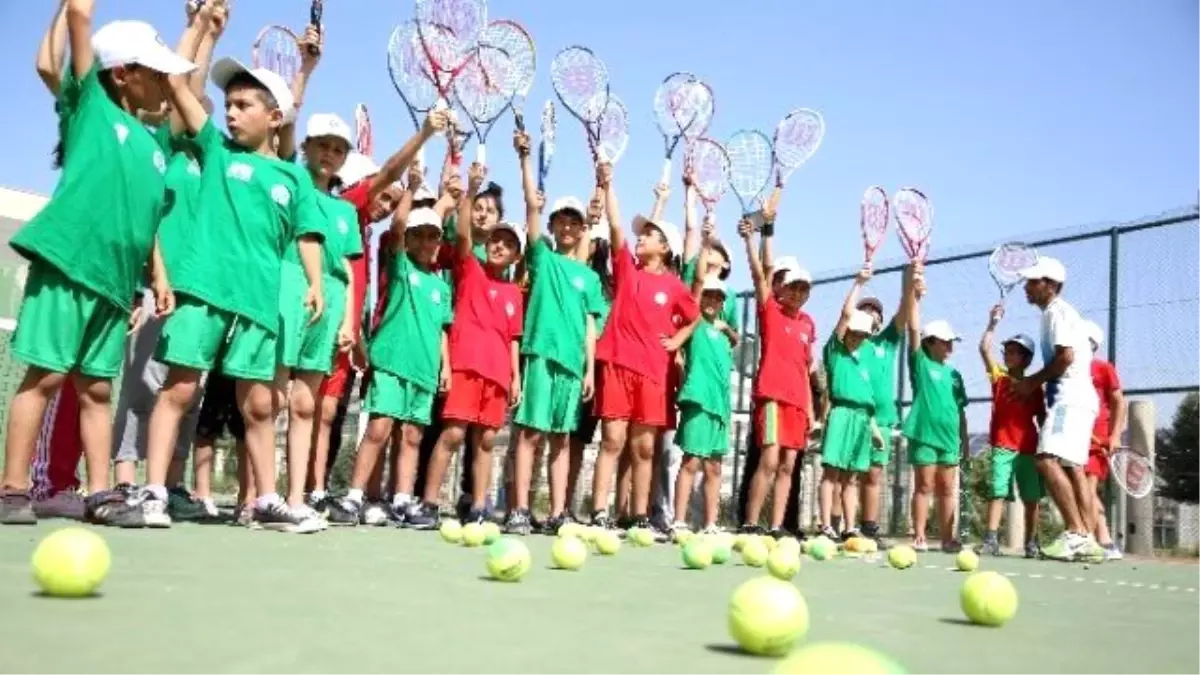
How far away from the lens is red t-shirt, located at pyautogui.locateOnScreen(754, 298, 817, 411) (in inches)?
331

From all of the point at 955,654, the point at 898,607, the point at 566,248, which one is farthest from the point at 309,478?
the point at 955,654

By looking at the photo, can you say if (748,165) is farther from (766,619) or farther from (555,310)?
(766,619)

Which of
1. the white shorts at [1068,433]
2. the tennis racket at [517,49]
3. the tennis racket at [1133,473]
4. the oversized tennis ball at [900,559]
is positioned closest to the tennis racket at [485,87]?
the tennis racket at [517,49]

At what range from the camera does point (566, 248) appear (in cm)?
749

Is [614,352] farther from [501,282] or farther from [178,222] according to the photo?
[178,222]

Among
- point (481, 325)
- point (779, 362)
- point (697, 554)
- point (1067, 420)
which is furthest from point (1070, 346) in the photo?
point (697, 554)

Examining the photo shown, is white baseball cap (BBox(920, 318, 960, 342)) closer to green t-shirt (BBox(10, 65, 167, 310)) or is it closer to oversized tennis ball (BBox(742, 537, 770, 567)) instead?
oversized tennis ball (BBox(742, 537, 770, 567))

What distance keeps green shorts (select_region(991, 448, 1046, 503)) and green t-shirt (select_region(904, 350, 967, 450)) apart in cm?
58

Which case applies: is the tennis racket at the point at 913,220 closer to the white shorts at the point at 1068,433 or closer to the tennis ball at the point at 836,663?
the white shorts at the point at 1068,433

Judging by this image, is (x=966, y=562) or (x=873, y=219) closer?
(x=966, y=562)

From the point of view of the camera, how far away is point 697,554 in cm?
467

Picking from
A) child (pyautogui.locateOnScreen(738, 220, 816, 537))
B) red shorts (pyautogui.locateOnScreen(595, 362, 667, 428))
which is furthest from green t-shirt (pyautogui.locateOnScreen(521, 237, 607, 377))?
child (pyautogui.locateOnScreen(738, 220, 816, 537))

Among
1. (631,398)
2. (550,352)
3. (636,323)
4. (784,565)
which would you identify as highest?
(636,323)

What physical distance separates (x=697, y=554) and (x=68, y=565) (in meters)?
2.77
